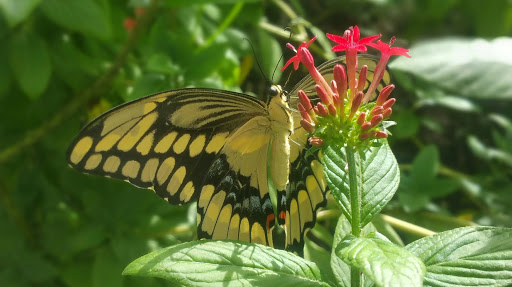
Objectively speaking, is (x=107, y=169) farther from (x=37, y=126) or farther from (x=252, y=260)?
(x=37, y=126)

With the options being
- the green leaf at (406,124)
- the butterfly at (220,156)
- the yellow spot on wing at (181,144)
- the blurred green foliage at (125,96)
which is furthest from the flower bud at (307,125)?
→ the green leaf at (406,124)

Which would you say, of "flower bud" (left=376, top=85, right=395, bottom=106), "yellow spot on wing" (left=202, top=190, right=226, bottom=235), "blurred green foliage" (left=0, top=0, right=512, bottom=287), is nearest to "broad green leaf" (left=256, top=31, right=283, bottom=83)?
"blurred green foliage" (left=0, top=0, right=512, bottom=287)

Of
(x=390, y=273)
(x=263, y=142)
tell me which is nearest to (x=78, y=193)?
(x=263, y=142)

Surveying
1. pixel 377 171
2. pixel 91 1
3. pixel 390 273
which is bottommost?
pixel 390 273

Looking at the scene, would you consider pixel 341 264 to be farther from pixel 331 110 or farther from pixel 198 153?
pixel 198 153

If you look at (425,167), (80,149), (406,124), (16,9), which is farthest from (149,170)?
(406,124)

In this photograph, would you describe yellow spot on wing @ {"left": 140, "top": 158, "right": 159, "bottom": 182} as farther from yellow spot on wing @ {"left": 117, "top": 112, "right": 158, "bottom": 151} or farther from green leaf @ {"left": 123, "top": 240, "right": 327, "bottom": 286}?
green leaf @ {"left": 123, "top": 240, "right": 327, "bottom": 286}
